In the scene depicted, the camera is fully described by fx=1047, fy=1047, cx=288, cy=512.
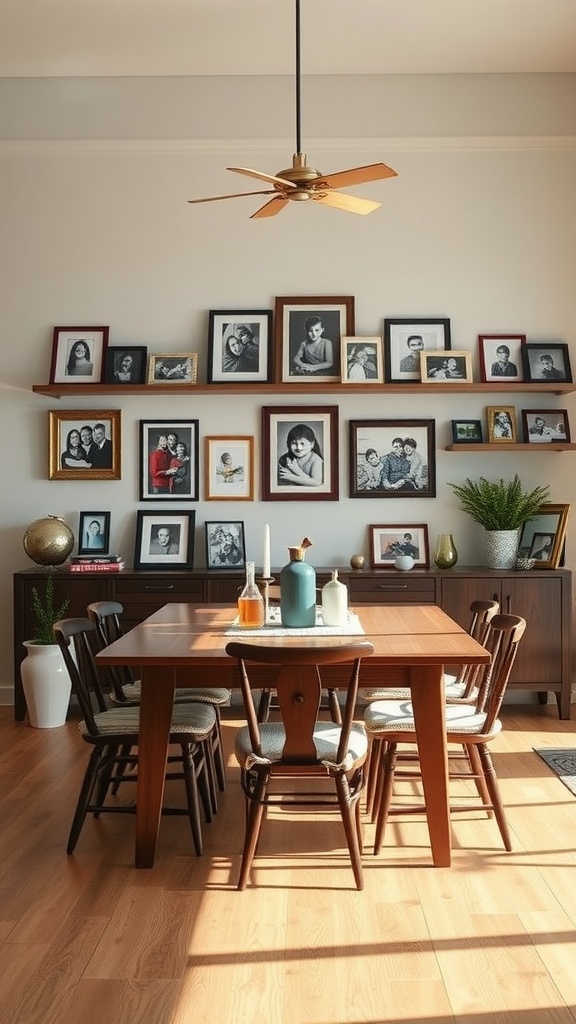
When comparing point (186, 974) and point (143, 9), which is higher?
point (143, 9)

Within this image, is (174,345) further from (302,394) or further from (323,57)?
(323,57)

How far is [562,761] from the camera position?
4.98 m

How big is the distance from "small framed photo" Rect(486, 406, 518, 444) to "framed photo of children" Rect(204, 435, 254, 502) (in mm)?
1464

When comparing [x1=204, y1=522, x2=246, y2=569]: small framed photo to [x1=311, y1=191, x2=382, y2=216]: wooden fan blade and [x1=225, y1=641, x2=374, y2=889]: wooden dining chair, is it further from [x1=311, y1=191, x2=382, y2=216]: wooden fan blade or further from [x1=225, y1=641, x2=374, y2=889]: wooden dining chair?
[x1=225, y1=641, x2=374, y2=889]: wooden dining chair

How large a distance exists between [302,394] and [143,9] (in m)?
2.31

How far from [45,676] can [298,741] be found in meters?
2.83

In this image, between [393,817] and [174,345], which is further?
[174,345]

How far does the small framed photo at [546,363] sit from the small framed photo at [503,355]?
0.05 m

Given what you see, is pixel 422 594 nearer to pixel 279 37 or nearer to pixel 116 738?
pixel 116 738

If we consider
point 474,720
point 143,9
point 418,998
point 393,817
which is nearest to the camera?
point 418,998

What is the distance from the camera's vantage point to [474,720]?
3816 millimetres

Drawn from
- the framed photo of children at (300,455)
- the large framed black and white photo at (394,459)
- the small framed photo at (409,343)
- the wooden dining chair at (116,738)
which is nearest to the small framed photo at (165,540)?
the framed photo of children at (300,455)

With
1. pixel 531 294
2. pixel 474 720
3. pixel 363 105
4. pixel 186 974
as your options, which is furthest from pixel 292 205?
pixel 186 974

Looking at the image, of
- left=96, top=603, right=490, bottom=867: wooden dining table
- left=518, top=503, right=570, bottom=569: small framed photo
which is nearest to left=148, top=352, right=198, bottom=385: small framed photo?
left=518, top=503, right=570, bottom=569: small framed photo
